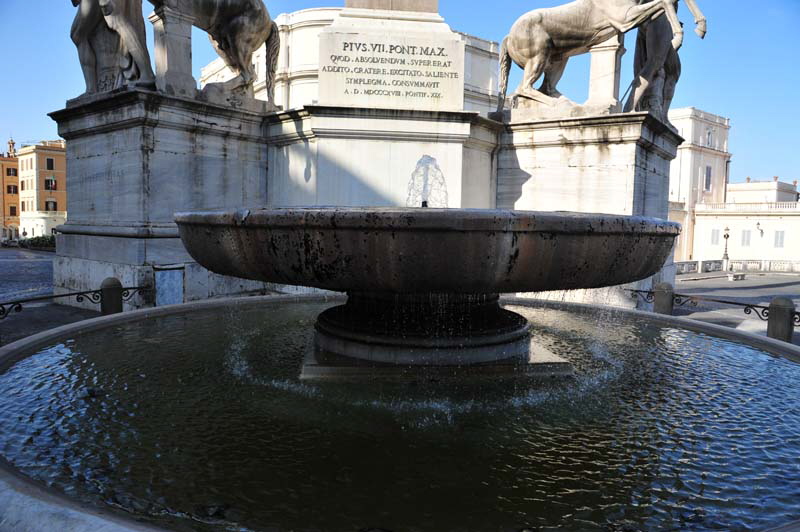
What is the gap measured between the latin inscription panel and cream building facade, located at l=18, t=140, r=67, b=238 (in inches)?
2633

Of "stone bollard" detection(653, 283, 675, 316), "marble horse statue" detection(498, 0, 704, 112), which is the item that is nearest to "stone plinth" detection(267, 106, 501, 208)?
"marble horse statue" detection(498, 0, 704, 112)

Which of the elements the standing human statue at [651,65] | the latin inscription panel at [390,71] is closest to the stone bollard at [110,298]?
the latin inscription panel at [390,71]

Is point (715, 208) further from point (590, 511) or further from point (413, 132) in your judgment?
point (590, 511)

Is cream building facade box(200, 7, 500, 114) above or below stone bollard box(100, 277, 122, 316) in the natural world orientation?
above

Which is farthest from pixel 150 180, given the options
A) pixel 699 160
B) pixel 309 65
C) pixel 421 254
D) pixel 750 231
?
pixel 699 160

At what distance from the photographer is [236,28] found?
984 cm

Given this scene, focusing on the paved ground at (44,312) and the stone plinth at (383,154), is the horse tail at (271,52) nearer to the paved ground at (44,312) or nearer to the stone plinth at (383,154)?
the stone plinth at (383,154)

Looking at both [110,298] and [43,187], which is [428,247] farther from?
[43,187]

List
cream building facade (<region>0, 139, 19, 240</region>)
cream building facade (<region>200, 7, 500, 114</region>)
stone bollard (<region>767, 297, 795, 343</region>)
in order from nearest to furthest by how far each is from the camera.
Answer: stone bollard (<region>767, 297, 795, 343</region>), cream building facade (<region>200, 7, 500, 114</region>), cream building facade (<region>0, 139, 19, 240</region>)

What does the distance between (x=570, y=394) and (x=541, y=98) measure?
720 centimetres

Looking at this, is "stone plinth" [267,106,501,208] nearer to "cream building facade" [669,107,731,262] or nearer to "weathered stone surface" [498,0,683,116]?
"weathered stone surface" [498,0,683,116]

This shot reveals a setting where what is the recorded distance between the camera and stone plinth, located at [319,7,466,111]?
842 centimetres

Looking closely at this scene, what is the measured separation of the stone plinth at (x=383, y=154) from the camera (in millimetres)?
8289

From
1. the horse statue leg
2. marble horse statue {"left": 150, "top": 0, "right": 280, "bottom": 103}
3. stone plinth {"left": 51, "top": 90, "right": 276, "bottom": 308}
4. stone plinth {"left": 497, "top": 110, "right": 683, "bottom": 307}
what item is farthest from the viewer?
the horse statue leg
